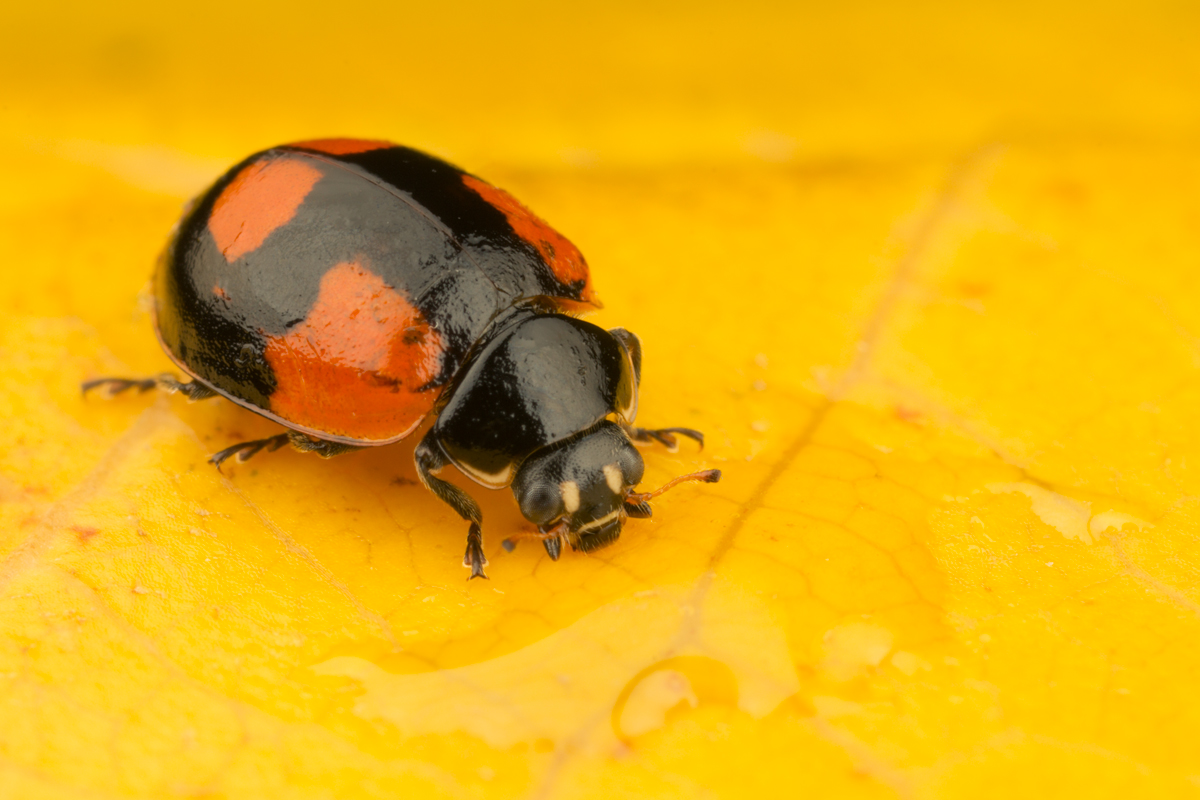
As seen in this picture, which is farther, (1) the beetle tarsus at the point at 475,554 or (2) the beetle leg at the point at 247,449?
(2) the beetle leg at the point at 247,449

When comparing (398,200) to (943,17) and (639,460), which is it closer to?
(639,460)

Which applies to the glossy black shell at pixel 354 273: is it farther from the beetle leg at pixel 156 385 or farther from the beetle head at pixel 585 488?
the beetle head at pixel 585 488

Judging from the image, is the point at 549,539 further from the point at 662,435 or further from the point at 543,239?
the point at 543,239

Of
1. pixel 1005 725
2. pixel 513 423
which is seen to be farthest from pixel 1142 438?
pixel 513 423

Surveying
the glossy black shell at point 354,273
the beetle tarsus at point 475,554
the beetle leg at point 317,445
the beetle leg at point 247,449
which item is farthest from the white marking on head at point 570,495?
the beetle leg at point 247,449

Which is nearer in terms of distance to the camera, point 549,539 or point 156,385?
point 549,539

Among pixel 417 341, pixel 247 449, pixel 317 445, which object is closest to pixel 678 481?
pixel 417 341

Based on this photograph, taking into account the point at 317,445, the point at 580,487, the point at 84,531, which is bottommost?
the point at 84,531

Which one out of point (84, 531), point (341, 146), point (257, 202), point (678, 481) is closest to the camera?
point (84, 531)
